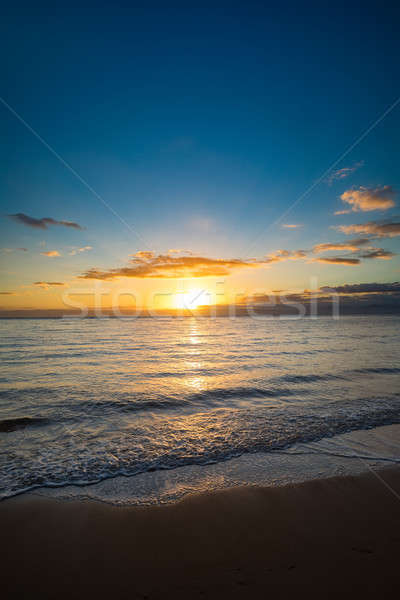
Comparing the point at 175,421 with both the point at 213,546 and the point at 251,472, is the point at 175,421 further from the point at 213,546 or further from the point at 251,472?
the point at 213,546

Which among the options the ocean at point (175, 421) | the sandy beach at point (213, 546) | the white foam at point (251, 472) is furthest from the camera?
the ocean at point (175, 421)

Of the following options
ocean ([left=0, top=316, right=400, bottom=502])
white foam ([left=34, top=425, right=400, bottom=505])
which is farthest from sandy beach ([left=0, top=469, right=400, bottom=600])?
ocean ([left=0, top=316, right=400, bottom=502])

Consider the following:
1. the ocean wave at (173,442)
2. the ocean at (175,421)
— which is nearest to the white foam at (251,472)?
Answer: the ocean at (175,421)

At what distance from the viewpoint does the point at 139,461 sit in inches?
221

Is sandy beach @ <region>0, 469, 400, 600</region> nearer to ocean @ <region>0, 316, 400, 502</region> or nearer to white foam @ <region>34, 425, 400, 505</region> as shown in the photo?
white foam @ <region>34, 425, 400, 505</region>

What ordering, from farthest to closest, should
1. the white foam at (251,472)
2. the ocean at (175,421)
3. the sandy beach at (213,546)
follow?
the ocean at (175,421) < the white foam at (251,472) < the sandy beach at (213,546)

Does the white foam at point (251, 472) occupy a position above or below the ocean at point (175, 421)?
above

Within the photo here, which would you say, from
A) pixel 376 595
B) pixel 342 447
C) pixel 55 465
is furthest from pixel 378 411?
pixel 55 465

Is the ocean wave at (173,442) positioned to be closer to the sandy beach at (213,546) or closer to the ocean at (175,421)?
the ocean at (175,421)

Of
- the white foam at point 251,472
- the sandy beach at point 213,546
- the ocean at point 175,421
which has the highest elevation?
the sandy beach at point 213,546

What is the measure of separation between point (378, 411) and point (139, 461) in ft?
24.1

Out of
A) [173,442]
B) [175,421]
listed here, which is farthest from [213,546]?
[175,421]

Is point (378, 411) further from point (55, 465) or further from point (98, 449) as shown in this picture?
point (55, 465)

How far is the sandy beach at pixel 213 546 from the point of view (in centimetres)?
288
